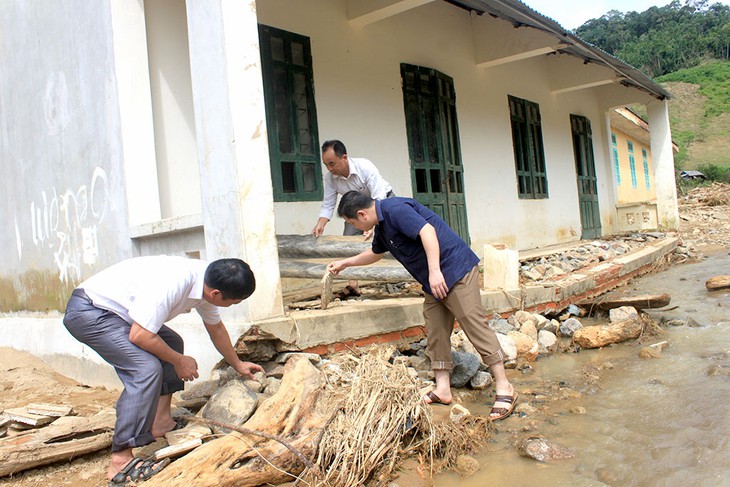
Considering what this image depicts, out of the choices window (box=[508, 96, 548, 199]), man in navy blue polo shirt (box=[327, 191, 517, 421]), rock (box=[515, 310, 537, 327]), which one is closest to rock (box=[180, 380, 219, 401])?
man in navy blue polo shirt (box=[327, 191, 517, 421])

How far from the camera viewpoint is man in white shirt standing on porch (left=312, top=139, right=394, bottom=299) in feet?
15.6

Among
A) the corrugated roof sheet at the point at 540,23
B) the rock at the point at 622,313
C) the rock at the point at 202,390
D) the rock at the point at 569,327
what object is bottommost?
the rock at the point at 569,327

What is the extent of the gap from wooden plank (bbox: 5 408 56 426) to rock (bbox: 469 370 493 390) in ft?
8.93

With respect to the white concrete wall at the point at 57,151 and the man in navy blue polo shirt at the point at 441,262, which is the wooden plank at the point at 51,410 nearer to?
the white concrete wall at the point at 57,151

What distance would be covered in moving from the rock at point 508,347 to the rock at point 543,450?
1.50m

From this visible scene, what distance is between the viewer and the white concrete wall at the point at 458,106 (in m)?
6.49

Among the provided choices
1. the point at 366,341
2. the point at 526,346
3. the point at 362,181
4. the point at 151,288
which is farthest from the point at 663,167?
the point at 151,288

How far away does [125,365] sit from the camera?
2807 mm

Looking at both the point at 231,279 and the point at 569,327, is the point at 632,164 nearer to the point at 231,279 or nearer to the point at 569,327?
the point at 569,327

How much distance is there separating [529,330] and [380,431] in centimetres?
271

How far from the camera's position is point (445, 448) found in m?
2.98

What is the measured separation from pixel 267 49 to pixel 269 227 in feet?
9.49

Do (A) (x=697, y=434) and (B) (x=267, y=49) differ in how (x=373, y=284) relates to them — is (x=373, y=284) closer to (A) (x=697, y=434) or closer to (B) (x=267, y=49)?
(B) (x=267, y=49)

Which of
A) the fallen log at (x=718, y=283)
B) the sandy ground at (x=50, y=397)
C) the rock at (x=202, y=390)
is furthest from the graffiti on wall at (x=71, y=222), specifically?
the fallen log at (x=718, y=283)
